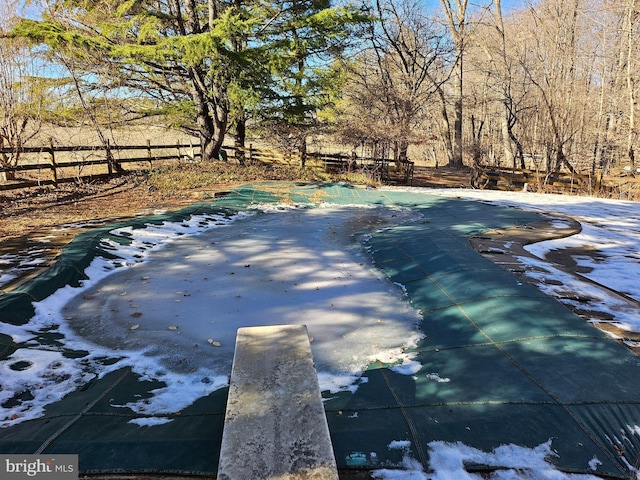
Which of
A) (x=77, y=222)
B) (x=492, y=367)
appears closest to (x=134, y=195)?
(x=77, y=222)

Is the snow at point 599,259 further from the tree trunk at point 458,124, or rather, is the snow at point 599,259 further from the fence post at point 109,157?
the tree trunk at point 458,124

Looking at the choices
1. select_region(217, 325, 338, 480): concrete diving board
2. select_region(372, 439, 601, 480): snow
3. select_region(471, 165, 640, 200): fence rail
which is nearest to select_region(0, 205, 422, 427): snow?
select_region(217, 325, 338, 480): concrete diving board

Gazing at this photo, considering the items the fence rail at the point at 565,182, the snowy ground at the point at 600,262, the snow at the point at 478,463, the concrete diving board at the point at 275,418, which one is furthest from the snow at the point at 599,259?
the fence rail at the point at 565,182

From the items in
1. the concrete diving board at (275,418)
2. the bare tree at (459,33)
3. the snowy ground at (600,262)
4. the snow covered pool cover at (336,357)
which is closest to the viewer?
the concrete diving board at (275,418)

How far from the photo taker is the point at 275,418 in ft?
6.69

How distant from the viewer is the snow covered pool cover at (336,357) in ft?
6.58

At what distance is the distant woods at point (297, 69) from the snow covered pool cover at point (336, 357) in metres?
7.41

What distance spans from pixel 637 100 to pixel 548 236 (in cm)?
1523

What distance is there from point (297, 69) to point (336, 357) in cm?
1427

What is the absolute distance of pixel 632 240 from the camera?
6254mm

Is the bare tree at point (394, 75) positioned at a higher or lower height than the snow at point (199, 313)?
higher

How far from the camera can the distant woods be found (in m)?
10.6

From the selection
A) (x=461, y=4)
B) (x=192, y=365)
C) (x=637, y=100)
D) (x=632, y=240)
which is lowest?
(x=192, y=365)

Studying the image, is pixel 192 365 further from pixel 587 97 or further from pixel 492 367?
pixel 587 97
